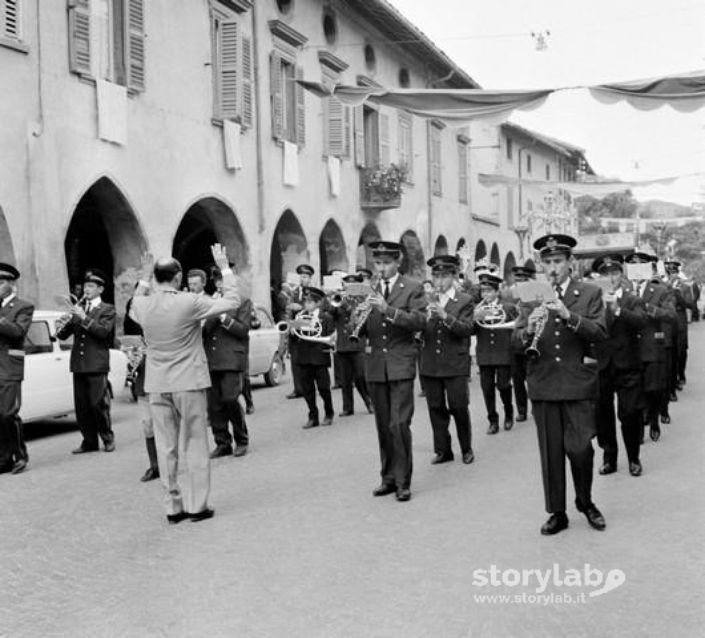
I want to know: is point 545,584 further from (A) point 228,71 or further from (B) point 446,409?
(A) point 228,71

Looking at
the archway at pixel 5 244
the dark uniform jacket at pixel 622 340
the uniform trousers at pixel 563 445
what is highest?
the archway at pixel 5 244

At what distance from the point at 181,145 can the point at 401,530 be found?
13239mm

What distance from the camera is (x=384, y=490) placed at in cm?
778

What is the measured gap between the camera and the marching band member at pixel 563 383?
643 cm

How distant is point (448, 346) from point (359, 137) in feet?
59.3

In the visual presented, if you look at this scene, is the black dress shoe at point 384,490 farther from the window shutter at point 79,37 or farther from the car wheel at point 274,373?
the window shutter at point 79,37

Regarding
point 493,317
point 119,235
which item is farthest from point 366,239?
point 493,317

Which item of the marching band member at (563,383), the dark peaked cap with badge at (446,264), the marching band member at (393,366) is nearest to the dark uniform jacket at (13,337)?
the marching band member at (393,366)

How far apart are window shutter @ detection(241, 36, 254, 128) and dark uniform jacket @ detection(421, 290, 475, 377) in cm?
1207

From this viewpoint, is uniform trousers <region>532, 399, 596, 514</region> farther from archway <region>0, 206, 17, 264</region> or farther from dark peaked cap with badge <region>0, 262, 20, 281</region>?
archway <region>0, 206, 17, 264</region>

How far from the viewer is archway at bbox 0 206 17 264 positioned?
14531 mm

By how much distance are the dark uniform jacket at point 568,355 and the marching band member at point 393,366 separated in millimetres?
1281

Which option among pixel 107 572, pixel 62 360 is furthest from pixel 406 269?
pixel 107 572

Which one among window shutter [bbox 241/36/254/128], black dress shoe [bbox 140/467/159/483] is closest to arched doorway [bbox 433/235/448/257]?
window shutter [bbox 241/36/254/128]
